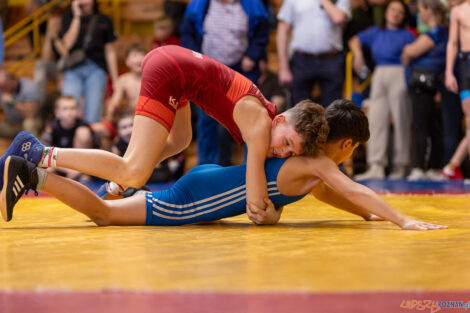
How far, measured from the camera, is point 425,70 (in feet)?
19.9

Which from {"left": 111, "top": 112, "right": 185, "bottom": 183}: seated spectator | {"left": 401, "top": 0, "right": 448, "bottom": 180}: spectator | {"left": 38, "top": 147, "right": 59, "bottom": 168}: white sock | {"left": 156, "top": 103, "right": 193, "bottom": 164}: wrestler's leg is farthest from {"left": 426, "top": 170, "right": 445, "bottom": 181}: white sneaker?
{"left": 38, "top": 147, "right": 59, "bottom": 168}: white sock

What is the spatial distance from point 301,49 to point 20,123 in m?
3.42

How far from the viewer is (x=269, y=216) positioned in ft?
10.2

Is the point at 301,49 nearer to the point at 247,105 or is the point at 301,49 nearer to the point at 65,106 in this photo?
the point at 65,106

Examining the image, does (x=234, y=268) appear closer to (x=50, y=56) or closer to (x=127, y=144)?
(x=127, y=144)

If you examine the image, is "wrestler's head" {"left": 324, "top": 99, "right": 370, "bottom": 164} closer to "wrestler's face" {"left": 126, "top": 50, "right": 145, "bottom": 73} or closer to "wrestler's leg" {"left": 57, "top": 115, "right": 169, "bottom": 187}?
"wrestler's leg" {"left": 57, "top": 115, "right": 169, "bottom": 187}

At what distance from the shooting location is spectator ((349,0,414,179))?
248 inches

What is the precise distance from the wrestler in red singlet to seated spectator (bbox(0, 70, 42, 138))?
428 centimetres

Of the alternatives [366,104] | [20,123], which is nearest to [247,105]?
[366,104]

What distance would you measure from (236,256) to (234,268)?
0.21 meters

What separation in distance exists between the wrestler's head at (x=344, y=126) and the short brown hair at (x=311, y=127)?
92 millimetres

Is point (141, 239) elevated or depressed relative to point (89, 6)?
depressed

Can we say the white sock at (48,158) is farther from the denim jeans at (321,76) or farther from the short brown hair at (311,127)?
the denim jeans at (321,76)

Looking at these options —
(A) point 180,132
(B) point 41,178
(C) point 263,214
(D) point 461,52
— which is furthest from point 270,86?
(B) point 41,178
